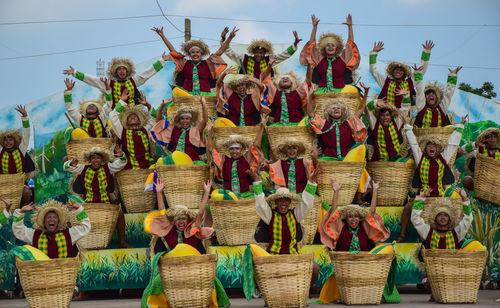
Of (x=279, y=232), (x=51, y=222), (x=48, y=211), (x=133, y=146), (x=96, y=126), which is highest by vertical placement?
(x=96, y=126)

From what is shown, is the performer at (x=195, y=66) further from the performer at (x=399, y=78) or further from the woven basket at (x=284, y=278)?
the woven basket at (x=284, y=278)

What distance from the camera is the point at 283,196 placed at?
7.13 meters

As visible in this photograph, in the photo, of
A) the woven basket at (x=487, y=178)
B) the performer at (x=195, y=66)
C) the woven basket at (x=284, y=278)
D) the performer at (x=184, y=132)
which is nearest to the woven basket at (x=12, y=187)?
the performer at (x=184, y=132)

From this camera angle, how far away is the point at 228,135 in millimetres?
9180

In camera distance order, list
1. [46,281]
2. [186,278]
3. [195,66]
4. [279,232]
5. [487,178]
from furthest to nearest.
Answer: [195,66] < [487,178] < [279,232] < [46,281] < [186,278]

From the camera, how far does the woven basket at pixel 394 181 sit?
8945mm

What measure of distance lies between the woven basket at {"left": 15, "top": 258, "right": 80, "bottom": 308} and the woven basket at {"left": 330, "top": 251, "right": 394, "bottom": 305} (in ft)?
8.37

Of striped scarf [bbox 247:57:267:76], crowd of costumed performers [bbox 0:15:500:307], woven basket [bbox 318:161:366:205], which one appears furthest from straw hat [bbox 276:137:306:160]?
striped scarf [bbox 247:57:267:76]

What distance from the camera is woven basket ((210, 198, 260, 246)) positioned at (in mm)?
8031

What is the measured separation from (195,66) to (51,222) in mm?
3711

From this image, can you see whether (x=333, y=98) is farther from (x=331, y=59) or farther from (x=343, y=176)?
(x=343, y=176)

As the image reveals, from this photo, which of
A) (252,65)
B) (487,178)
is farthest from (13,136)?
(487,178)

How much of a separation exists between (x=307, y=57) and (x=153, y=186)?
302 centimetres

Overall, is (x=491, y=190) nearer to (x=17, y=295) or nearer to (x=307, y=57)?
(x=307, y=57)
